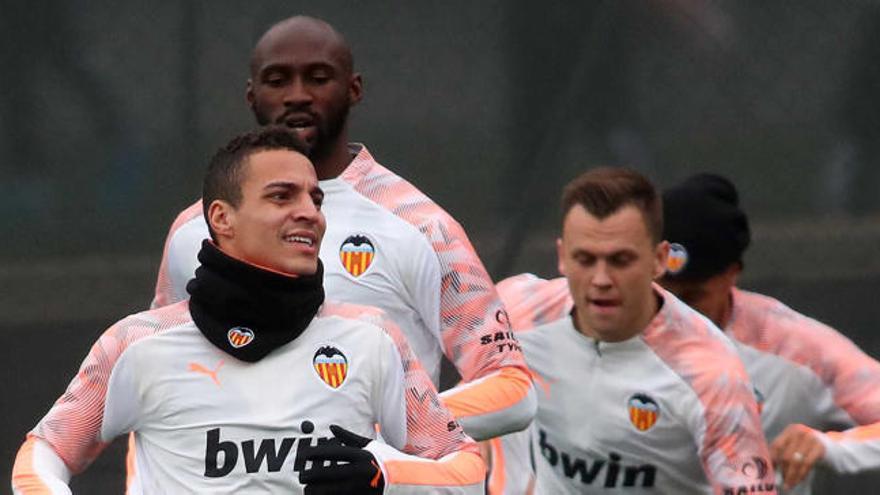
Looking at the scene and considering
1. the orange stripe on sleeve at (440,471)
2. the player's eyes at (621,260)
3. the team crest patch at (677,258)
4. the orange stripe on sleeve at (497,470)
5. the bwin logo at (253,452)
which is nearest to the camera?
the orange stripe on sleeve at (440,471)

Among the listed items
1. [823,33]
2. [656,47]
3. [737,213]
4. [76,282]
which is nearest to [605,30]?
[656,47]

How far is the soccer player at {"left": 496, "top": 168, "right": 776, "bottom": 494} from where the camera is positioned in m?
6.32

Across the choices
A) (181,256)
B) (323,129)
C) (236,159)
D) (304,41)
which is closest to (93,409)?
(236,159)

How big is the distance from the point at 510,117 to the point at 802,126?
110 centimetres

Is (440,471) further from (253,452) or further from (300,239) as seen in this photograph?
(300,239)

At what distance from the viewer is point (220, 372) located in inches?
195

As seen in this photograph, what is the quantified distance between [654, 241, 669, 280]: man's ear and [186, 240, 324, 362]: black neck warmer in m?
1.68

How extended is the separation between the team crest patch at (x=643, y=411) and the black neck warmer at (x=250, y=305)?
1692 millimetres

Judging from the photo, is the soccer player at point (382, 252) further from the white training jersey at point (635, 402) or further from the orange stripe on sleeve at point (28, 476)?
the orange stripe on sleeve at point (28, 476)

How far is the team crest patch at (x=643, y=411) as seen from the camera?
6.43 meters

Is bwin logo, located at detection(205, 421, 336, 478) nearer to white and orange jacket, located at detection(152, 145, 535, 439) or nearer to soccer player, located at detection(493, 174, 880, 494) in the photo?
white and orange jacket, located at detection(152, 145, 535, 439)

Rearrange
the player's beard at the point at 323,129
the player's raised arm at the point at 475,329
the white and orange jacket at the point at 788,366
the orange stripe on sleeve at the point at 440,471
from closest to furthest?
the orange stripe on sleeve at the point at 440,471
the player's raised arm at the point at 475,329
the player's beard at the point at 323,129
the white and orange jacket at the point at 788,366

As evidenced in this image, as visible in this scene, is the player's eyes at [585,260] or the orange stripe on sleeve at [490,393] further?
the player's eyes at [585,260]

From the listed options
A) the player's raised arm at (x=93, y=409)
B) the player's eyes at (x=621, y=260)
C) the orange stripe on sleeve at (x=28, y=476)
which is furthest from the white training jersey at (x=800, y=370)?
the orange stripe on sleeve at (x=28, y=476)
